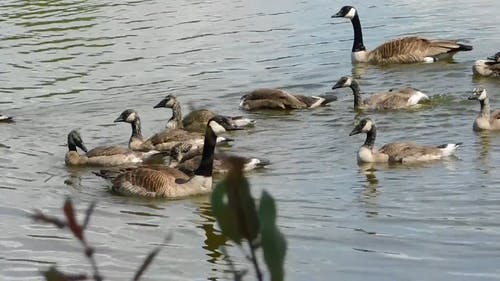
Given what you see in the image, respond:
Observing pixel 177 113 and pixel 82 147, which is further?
pixel 177 113

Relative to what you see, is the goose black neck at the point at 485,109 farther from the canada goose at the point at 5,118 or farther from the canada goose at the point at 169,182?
the canada goose at the point at 5,118

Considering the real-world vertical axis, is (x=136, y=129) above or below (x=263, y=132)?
above

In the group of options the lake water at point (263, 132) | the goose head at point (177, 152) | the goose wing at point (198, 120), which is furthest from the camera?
the goose wing at point (198, 120)

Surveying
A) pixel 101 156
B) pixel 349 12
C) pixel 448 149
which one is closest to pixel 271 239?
pixel 448 149

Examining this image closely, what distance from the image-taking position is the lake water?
348 inches

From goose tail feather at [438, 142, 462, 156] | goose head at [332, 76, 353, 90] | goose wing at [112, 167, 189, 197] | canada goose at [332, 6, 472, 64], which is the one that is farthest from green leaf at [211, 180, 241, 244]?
canada goose at [332, 6, 472, 64]

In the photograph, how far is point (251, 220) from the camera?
1425 mm

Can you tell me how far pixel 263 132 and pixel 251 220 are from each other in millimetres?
13188

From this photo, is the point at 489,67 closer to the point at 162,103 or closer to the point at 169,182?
the point at 162,103

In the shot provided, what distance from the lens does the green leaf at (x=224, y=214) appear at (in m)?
1.41

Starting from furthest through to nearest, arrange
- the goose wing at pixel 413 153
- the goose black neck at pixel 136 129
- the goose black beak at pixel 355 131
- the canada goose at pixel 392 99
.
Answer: the canada goose at pixel 392 99 → the goose black neck at pixel 136 129 → the goose black beak at pixel 355 131 → the goose wing at pixel 413 153

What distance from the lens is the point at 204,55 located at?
2044cm

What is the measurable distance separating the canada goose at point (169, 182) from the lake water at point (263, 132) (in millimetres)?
153

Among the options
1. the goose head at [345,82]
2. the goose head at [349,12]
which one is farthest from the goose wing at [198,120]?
the goose head at [349,12]
